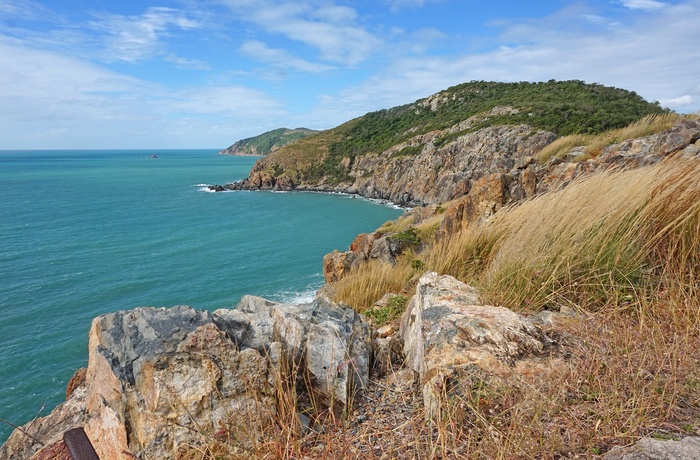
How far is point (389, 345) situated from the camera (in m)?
3.55

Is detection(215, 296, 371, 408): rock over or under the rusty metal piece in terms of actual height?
under

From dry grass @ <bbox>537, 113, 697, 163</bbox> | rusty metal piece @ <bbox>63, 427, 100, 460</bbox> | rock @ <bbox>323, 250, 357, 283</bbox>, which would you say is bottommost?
rock @ <bbox>323, 250, 357, 283</bbox>

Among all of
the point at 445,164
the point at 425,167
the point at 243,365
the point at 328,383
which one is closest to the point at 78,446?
the point at 243,365

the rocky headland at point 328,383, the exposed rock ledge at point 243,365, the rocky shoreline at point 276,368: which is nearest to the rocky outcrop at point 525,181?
the rocky headland at point 328,383

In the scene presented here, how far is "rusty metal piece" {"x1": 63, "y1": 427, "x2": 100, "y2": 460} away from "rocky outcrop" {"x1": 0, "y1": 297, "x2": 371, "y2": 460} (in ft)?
1.97

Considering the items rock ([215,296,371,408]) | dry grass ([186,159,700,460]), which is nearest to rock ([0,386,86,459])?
rock ([215,296,371,408])

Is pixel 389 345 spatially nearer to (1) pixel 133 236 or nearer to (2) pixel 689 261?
(2) pixel 689 261

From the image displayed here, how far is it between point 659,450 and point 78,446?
2507 mm

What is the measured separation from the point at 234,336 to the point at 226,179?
10286 cm

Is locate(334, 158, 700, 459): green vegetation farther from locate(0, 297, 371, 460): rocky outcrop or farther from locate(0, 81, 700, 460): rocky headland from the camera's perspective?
locate(0, 297, 371, 460): rocky outcrop

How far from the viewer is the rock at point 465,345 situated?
7.66ft

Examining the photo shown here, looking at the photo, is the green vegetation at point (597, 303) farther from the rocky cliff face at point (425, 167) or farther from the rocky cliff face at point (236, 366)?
the rocky cliff face at point (425, 167)

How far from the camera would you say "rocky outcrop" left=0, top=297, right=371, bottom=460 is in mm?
2324

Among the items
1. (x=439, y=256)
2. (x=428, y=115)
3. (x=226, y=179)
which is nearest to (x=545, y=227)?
(x=439, y=256)
